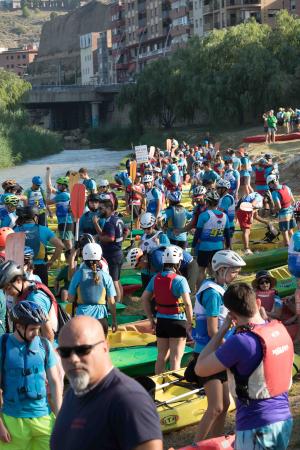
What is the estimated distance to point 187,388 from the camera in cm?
768

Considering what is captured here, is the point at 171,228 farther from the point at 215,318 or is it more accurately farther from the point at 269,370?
the point at 269,370

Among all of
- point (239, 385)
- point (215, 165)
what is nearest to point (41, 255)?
point (239, 385)

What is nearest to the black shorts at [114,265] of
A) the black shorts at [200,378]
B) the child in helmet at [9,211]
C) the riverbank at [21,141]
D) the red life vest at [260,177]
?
the child in helmet at [9,211]

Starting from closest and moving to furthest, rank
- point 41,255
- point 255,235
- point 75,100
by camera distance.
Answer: point 41,255 → point 255,235 → point 75,100

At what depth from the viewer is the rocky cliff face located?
145 m

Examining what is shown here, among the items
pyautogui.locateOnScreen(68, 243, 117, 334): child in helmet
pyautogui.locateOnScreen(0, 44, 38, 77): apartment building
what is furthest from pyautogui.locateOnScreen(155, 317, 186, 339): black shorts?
pyautogui.locateOnScreen(0, 44, 38, 77): apartment building

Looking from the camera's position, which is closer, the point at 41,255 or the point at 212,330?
the point at 212,330

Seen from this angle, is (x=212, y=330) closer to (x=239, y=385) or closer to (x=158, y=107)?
(x=239, y=385)

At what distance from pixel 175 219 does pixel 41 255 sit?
254 cm

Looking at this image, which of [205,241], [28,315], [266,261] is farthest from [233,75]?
[28,315]

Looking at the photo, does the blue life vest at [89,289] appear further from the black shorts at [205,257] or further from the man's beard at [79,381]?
the man's beard at [79,381]

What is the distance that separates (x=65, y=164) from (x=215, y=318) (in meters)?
50.6

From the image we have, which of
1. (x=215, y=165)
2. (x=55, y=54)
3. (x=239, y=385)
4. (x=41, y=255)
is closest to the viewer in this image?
(x=239, y=385)

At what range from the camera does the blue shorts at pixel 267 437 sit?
4359 mm
